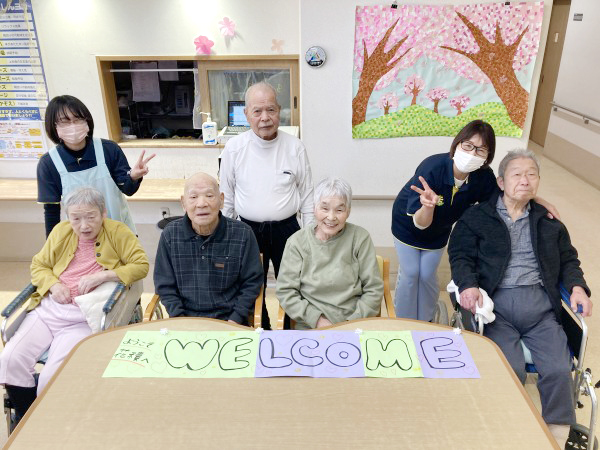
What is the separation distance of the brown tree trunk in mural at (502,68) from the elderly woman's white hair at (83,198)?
2358mm

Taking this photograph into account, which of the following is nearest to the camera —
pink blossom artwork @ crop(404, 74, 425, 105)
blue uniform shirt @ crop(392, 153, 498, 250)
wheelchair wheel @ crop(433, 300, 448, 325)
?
blue uniform shirt @ crop(392, 153, 498, 250)

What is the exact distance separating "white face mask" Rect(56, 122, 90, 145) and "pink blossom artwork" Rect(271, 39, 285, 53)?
1.81 metres

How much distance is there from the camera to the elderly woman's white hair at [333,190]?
1.96 m

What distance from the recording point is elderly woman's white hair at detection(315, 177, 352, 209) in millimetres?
1959

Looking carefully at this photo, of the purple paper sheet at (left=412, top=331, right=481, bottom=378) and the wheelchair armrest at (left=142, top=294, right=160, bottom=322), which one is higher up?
the purple paper sheet at (left=412, top=331, right=481, bottom=378)

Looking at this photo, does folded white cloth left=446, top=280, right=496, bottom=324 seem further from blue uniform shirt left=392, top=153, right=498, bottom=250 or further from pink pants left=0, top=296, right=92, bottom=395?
pink pants left=0, top=296, right=92, bottom=395

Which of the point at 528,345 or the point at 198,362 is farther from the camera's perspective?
the point at 528,345

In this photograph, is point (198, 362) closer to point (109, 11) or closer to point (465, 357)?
point (465, 357)

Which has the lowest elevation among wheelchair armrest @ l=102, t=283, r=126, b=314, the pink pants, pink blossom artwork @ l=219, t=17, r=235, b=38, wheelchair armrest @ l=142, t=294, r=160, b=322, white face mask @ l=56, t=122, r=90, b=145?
the pink pants

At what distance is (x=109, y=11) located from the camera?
3578 millimetres

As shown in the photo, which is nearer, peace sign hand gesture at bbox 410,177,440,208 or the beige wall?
peace sign hand gesture at bbox 410,177,440,208

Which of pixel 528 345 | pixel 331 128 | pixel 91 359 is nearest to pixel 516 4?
pixel 331 128

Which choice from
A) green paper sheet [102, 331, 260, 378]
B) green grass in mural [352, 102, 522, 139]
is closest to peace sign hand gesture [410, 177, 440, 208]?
green paper sheet [102, 331, 260, 378]

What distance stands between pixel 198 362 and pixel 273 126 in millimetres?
1198
